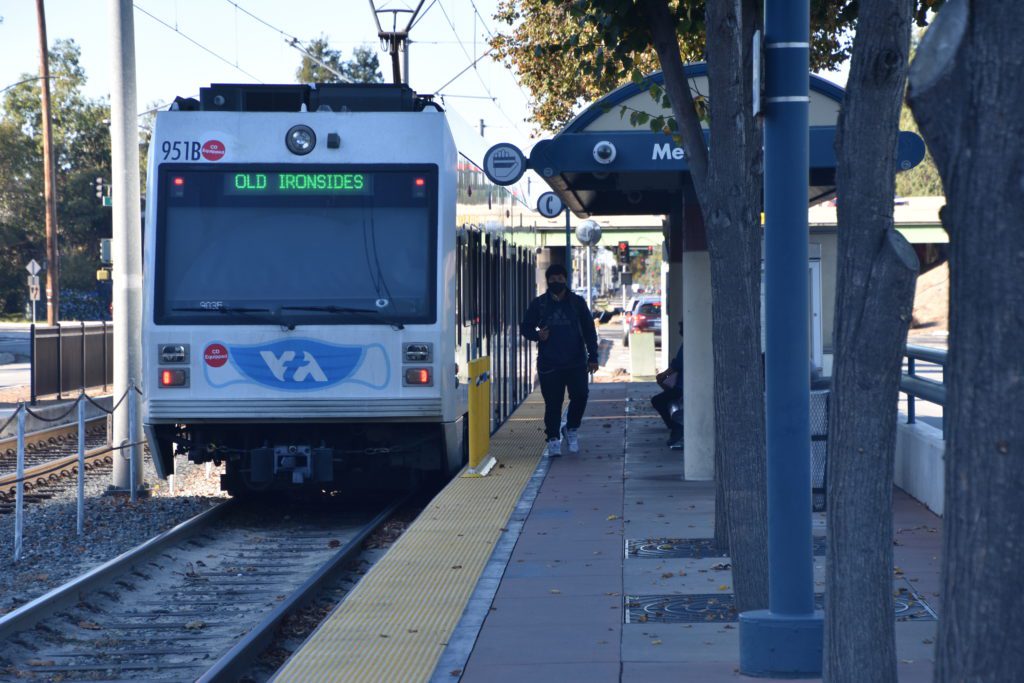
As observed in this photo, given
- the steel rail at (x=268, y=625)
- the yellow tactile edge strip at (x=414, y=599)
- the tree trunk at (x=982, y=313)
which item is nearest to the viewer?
the tree trunk at (x=982, y=313)

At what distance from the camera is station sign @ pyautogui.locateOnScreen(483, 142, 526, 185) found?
50.4 feet

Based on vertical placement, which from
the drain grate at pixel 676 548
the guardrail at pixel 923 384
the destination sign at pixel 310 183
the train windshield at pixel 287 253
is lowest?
the drain grate at pixel 676 548

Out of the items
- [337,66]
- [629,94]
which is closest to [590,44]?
[629,94]

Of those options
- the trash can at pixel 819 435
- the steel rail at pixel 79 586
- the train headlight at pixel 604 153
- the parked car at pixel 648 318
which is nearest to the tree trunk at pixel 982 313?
the steel rail at pixel 79 586

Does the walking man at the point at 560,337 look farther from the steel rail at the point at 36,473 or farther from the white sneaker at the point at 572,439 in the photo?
the steel rail at the point at 36,473

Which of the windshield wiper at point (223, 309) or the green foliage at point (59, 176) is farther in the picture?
the green foliage at point (59, 176)

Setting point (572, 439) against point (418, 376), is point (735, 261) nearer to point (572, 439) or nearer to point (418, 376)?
point (418, 376)

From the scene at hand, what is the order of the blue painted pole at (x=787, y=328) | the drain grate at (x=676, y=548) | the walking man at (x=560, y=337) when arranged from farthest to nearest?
the walking man at (x=560, y=337) → the drain grate at (x=676, y=548) → the blue painted pole at (x=787, y=328)

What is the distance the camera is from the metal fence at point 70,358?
20453 mm

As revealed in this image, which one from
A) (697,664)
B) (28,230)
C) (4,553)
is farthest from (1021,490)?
(28,230)

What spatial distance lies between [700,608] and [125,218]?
8.00 meters

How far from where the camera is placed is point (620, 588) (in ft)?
25.0

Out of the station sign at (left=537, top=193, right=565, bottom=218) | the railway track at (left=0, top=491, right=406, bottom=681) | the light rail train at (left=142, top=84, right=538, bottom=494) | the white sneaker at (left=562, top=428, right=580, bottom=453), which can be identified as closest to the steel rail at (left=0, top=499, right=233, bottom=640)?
the railway track at (left=0, top=491, right=406, bottom=681)

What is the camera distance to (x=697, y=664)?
5.90 m
